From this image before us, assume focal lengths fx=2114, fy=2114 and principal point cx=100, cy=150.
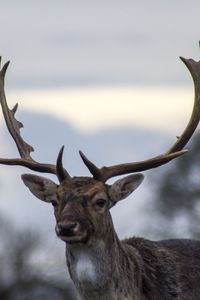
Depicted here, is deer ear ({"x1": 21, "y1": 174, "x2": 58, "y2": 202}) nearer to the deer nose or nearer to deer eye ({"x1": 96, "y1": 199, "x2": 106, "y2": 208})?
deer eye ({"x1": 96, "y1": 199, "x2": 106, "y2": 208})

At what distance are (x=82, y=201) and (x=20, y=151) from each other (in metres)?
2.42

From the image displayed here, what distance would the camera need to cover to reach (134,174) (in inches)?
981

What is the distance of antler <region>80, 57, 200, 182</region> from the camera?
2444 cm

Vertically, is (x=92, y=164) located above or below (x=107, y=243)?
above

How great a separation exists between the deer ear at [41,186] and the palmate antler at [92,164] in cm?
15

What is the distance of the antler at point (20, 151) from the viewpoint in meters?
24.4

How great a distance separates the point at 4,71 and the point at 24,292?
2627cm

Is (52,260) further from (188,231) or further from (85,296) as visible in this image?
(85,296)

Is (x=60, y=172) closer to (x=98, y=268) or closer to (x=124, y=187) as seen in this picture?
(x=124, y=187)

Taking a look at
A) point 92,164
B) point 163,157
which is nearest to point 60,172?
point 92,164

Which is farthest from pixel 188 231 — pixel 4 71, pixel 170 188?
pixel 4 71

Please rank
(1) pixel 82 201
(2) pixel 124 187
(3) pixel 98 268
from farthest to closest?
(2) pixel 124 187, (3) pixel 98 268, (1) pixel 82 201

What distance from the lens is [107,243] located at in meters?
24.1

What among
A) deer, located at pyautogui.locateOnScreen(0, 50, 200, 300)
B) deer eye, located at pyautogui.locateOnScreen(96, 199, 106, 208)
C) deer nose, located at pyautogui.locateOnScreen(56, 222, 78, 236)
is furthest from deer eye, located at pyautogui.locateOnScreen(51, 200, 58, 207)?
deer nose, located at pyautogui.locateOnScreen(56, 222, 78, 236)
